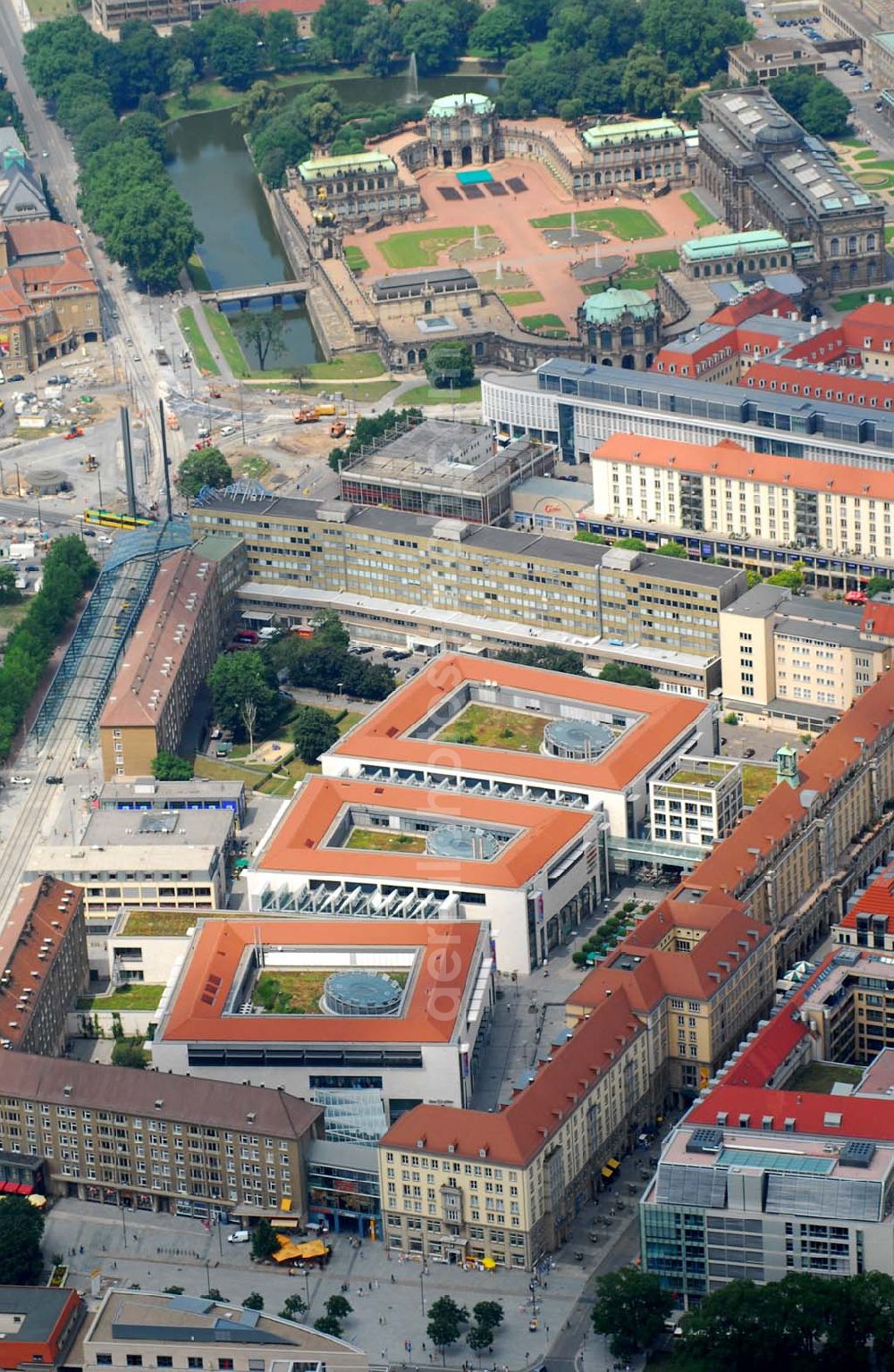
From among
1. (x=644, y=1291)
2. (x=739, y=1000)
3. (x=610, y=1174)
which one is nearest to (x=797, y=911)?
(x=739, y=1000)

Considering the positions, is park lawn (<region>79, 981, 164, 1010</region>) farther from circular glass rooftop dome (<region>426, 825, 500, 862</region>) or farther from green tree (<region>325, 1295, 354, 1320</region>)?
green tree (<region>325, 1295, 354, 1320</region>)

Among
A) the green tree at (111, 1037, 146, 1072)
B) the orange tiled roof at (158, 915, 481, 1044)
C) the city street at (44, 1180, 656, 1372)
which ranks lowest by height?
the city street at (44, 1180, 656, 1372)

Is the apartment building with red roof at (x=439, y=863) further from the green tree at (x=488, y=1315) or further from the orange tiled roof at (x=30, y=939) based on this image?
the green tree at (x=488, y=1315)

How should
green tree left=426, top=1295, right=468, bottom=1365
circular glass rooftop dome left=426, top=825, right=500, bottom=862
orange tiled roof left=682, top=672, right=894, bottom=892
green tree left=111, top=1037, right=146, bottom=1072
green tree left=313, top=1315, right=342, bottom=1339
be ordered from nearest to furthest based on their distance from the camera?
green tree left=426, top=1295, right=468, bottom=1365 → green tree left=313, top=1315, right=342, bottom=1339 → green tree left=111, top=1037, right=146, bottom=1072 → orange tiled roof left=682, top=672, right=894, bottom=892 → circular glass rooftop dome left=426, top=825, right=500, bottom=862

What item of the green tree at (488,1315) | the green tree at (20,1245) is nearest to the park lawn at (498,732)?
the green tree at (20,1245)

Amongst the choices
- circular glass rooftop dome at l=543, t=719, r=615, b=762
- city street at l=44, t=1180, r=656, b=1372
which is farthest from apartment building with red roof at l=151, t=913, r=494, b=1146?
circular glass rooftop dome at l=543, t=719, r=615, b=762

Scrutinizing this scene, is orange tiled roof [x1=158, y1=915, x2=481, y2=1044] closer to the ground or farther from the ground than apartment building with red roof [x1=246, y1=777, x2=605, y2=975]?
farther from the ground
